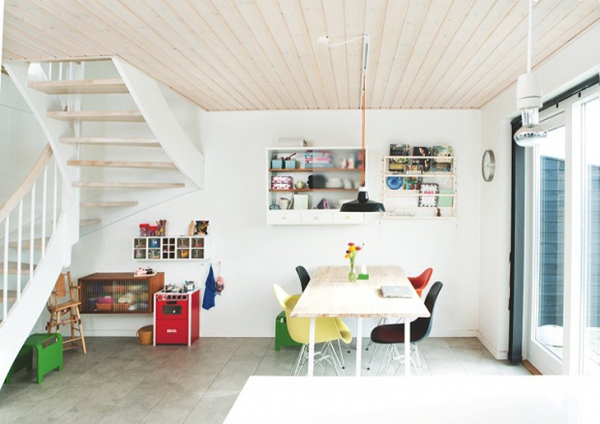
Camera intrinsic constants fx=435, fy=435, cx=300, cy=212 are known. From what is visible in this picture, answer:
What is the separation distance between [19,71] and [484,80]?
4.21 meters

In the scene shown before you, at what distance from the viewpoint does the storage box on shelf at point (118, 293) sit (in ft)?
17.3

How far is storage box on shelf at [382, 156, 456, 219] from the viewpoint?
211 inches

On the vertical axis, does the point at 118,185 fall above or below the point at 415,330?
above

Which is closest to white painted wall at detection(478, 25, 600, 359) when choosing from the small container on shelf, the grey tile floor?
the grey tile floor

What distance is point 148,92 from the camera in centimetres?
400

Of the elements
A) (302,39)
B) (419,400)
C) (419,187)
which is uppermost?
(302,39)

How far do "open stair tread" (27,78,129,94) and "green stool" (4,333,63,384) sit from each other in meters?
2.39

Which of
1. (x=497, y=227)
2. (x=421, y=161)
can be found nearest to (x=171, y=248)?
(x=421, y=161)

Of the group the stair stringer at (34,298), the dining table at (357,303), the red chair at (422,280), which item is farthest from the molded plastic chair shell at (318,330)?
the stair stringer at (34,298)

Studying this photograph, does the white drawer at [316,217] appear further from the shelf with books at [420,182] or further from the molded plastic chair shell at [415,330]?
the molded plastic chair shell at [415,330]

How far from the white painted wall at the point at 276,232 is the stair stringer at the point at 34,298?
1302 millimetres

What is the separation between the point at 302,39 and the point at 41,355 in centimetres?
371

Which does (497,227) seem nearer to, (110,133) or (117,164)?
(117,164)

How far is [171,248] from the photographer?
551 centimetres
